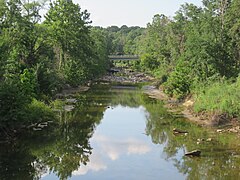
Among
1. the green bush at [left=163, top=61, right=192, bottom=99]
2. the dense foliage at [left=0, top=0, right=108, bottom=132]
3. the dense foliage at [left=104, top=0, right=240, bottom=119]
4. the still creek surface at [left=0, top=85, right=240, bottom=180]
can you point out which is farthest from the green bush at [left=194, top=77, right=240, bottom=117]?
the dense foliage at [left=0, top=0, right=108, bottom=132]

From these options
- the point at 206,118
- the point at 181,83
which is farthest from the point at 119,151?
the point at 181,83

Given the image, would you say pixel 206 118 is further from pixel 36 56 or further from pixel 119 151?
pixel 36 56

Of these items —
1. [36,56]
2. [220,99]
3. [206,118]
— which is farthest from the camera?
[36,56]

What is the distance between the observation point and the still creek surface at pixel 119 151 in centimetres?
2273

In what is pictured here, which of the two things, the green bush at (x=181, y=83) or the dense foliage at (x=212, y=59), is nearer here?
the dense foliage at (x=212, y=59)

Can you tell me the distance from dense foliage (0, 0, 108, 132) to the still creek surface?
2555mm

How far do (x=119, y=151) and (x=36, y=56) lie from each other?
2045 centimetres

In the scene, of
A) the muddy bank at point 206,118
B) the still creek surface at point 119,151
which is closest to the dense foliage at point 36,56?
the still creek surface at point 119,151

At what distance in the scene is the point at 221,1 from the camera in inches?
2173

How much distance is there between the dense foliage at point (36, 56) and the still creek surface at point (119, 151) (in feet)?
8.38

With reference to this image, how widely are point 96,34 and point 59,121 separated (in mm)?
71532

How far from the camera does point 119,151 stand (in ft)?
93.4

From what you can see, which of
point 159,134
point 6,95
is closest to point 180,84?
point 159,134

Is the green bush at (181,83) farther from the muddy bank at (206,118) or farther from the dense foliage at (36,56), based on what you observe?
the dense foliage at (36,56)
